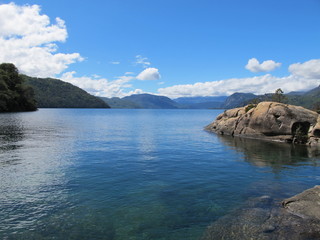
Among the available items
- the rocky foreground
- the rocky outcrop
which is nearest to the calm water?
the rocky foreground

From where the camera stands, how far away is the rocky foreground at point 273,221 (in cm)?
1190

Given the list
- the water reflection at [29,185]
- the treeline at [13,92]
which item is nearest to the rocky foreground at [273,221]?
the water reflection at [29,185]

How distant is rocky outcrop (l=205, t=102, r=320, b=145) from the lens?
4384 cm

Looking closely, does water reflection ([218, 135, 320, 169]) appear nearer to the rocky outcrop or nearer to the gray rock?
the rocky outcrop

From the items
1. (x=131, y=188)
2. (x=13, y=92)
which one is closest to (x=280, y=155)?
(x=131, y=188)

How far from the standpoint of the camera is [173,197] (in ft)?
55.8

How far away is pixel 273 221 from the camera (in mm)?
13242

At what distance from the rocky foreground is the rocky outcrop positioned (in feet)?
104

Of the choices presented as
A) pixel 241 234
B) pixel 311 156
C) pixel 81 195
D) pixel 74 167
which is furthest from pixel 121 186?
pixel 311 156

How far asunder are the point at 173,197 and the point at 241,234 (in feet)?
19.5

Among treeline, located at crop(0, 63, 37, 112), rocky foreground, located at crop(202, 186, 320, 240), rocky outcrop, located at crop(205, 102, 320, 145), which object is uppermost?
treeline, located at crop(0, 63, 37, 112)

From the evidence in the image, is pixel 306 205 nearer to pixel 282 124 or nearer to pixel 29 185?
pixel 29 185

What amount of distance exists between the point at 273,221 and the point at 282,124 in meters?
38.1

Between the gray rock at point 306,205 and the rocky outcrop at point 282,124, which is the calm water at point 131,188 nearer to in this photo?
the gray rock at point 306,205
